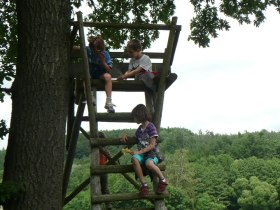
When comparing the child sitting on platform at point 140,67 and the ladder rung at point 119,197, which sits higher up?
the child sitting on platform at point 140,67

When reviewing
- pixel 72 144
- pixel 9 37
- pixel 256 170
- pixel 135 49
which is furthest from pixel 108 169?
pixel 256 170

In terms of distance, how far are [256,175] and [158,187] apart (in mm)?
93169

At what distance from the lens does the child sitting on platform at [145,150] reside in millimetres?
6113

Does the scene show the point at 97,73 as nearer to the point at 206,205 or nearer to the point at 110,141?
the point at 110,141

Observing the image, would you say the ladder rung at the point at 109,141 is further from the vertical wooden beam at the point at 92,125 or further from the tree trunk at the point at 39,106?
the tree trunk at the point at 39,106

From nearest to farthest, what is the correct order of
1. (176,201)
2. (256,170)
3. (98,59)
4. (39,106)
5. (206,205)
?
(39,106) → (98,59) → (176,201) → (206,205) → (256,170)

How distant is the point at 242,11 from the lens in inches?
440

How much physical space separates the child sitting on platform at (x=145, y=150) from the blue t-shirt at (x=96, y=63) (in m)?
1.40

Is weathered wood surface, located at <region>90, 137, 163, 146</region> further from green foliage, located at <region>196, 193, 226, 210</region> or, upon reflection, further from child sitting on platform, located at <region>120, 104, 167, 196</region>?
green foliage, located at <region>196, 193, 226, 210</region>

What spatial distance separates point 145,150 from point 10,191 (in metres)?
1.69

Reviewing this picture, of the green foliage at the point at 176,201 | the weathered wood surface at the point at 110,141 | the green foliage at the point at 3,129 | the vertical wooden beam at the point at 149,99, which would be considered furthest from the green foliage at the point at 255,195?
the weathered wood surface at the point at 110,141

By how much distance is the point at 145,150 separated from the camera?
6137 mm

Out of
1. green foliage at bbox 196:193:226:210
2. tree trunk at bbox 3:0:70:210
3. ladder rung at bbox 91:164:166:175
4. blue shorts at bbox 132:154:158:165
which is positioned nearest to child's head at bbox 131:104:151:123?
blue shorts at bbox 132:154:158:165

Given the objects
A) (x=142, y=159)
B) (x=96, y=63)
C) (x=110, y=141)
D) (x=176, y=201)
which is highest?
(x=96, y=63)
